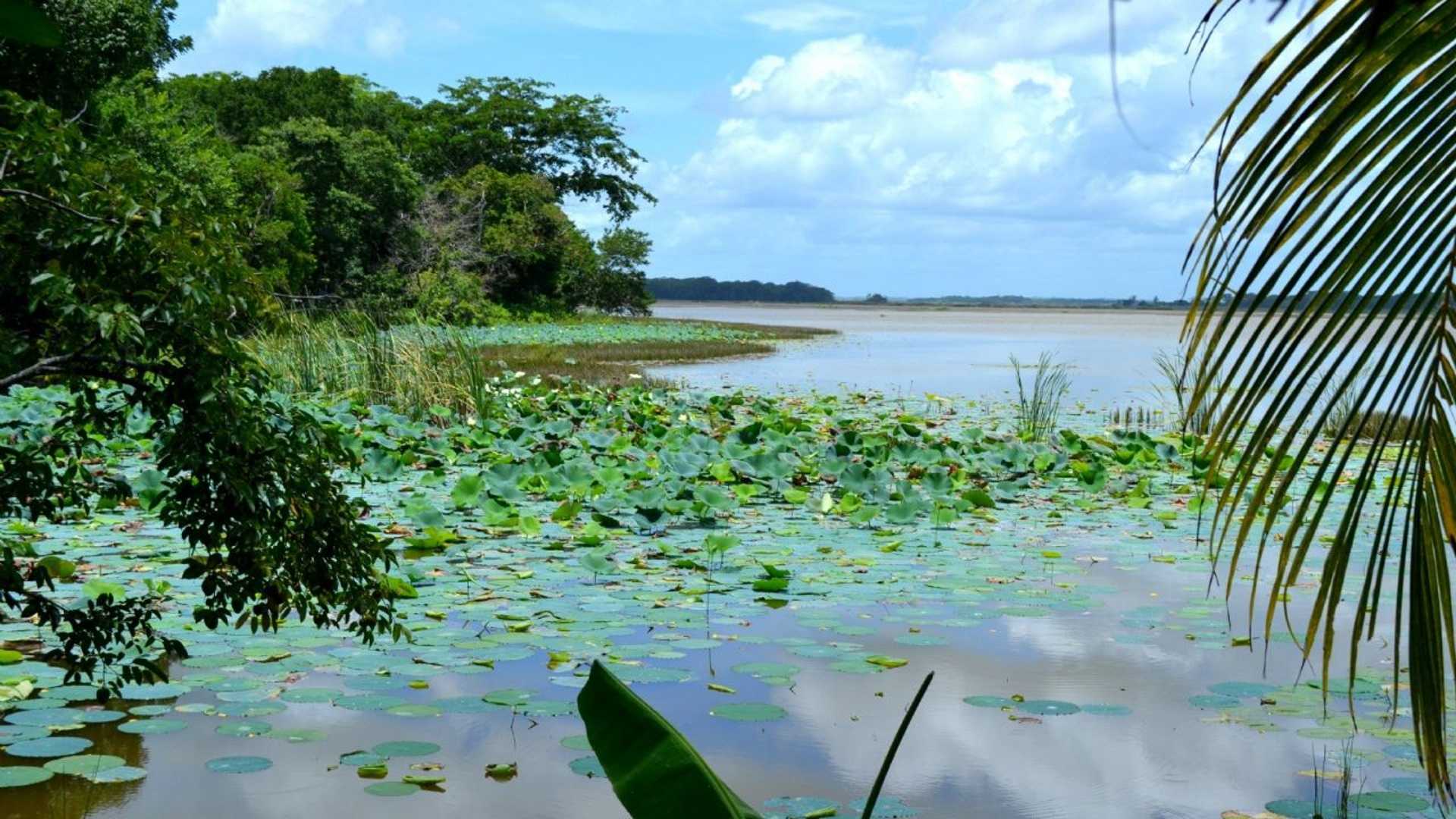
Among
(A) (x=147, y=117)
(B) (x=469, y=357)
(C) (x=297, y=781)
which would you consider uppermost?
(A) (x=147, y=117)

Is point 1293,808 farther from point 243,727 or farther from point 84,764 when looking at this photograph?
point 84,764

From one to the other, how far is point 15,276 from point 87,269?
0.17 metres

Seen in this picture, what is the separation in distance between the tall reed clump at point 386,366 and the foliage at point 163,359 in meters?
6.28

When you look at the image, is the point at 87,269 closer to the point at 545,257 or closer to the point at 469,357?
the point at 469,357

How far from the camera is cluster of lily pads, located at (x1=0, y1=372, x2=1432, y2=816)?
3373mm

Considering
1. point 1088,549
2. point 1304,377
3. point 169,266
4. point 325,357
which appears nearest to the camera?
point 1304,377

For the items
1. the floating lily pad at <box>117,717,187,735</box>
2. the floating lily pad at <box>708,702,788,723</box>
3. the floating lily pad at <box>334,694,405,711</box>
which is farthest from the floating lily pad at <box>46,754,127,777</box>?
Result: the floating lily pad at <box>708,702,788,723</box>

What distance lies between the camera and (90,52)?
55.5ft

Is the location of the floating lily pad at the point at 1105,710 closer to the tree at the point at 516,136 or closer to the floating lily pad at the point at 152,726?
the floating lily pad at the point at 152,726

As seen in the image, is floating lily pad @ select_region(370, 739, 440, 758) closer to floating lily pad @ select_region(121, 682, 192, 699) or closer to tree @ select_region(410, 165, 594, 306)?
floating lily pad @ select_region(121, 682, 192, 699)

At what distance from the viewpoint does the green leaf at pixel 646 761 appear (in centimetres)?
121

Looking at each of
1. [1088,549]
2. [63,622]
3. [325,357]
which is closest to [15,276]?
[63,622]

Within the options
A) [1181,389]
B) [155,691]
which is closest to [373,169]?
[1181,389]

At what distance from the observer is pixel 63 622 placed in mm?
3982
